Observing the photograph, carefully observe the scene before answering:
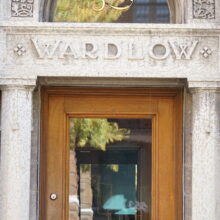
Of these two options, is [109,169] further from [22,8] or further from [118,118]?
[22,8]

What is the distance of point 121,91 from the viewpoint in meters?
6.93

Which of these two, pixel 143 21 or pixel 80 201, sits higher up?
pixel 143 21

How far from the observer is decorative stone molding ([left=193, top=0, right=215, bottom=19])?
6.52m

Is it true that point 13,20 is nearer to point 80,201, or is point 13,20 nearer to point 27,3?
point 27,3

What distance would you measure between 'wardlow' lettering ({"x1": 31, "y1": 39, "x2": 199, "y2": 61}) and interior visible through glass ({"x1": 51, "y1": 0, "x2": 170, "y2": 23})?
434 millimetres

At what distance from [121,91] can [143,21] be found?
2.50ft

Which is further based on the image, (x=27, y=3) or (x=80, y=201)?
(x=80, y=201)

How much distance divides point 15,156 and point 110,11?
1.80 m

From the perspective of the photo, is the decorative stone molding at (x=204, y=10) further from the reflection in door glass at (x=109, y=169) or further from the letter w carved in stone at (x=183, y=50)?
the reflection in door glass at (x=109, y=169)

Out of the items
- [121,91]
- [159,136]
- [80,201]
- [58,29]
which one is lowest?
[80,201]

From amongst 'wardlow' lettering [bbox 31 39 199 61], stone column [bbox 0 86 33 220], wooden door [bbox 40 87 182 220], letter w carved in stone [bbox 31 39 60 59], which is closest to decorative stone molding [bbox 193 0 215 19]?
'wardlow' lettering [bbox 31 39 199 61]

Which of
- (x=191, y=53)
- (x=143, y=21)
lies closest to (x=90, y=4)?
(x=143, y=21)

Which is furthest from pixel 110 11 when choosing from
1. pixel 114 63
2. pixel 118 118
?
pixel 118 118

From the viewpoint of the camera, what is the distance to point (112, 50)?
648 centimetres
